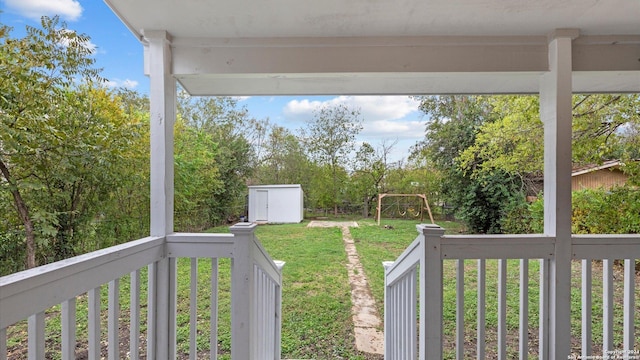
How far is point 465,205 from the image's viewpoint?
22.7 feet

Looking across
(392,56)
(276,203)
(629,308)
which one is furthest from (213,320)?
(276,203)

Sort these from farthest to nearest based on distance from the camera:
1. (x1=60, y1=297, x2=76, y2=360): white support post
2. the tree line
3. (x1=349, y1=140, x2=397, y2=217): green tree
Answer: (x1=349, y1=140, x2=397, y2=217): green tree < the tree line < (x1=60, y1=297, x2=76, y2=360): white support post

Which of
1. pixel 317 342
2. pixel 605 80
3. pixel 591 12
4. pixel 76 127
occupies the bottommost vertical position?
pixel 317 342

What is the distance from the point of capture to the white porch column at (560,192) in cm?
149

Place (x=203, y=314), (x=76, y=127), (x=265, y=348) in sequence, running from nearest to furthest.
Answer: (x=265, y=348), (x=76, y=127), (x=203, y=314)

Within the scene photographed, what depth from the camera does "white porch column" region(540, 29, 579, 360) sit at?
1.49 m

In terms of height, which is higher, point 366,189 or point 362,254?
point 366,189

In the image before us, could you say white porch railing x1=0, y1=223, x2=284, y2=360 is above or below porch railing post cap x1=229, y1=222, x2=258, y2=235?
below

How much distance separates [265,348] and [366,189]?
605 cm

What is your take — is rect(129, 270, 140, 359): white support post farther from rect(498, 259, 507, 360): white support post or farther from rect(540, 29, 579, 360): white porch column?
rect(540, 29, 579, 360): white porch column

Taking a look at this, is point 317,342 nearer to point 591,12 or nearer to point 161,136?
point 161,136

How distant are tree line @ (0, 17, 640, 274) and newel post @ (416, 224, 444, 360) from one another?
2.93 m

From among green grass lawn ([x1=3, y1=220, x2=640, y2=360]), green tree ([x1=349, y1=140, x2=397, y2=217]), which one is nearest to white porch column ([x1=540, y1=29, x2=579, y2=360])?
green grass lawn ([x1=3, y1=220, x2=640, y2=360])

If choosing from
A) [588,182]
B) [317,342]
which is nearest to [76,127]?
[317,342]
